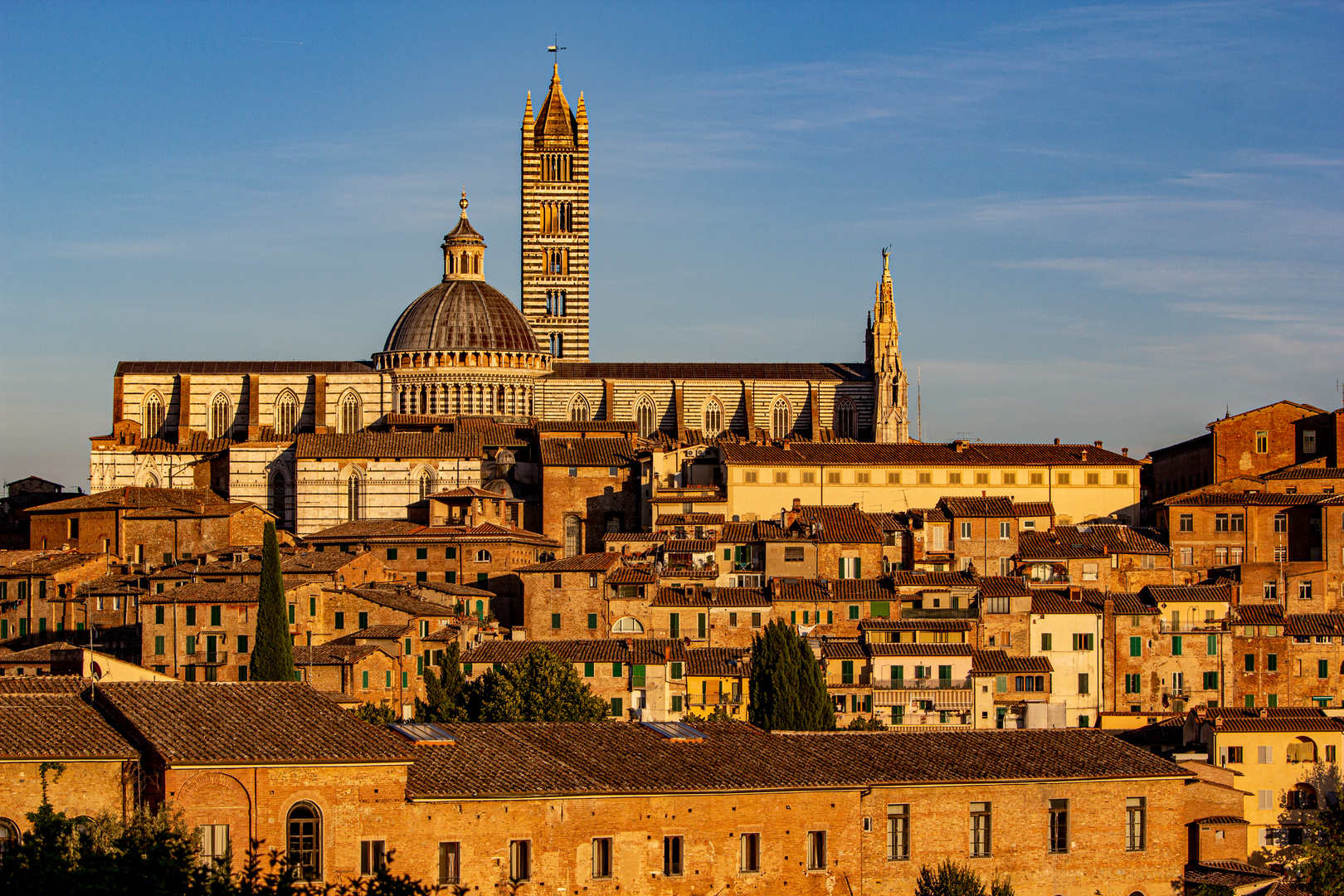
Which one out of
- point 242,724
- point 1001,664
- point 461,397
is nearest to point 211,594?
point 1001,664

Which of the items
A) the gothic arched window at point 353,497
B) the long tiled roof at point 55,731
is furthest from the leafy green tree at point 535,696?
the gothic arched window at point 353,497

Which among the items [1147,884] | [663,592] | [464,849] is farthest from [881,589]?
[464,849]

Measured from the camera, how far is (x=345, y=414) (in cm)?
8056

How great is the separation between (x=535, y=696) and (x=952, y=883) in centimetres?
1579

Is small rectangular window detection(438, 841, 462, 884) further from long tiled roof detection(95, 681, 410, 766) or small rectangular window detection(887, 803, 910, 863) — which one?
small rectangular window detection(887, 803, 910, 863)

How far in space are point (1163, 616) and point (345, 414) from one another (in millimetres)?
35295

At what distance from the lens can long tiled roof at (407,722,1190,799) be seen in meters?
29.0

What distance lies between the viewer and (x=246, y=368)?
81.7 meters

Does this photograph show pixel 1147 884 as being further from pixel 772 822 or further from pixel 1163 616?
pixel 1163 616

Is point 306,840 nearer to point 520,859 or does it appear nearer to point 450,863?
point 450,863

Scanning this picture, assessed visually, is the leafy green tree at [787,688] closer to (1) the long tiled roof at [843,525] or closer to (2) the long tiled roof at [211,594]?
(1) the long tiled roof at [843,525]

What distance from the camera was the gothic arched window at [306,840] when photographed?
2723 cm

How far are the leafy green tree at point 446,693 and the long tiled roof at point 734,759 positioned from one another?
12594 mm

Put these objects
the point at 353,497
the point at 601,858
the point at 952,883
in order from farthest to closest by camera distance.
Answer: the point at 353,497 < the point at 952,883 < the point at 601,858
